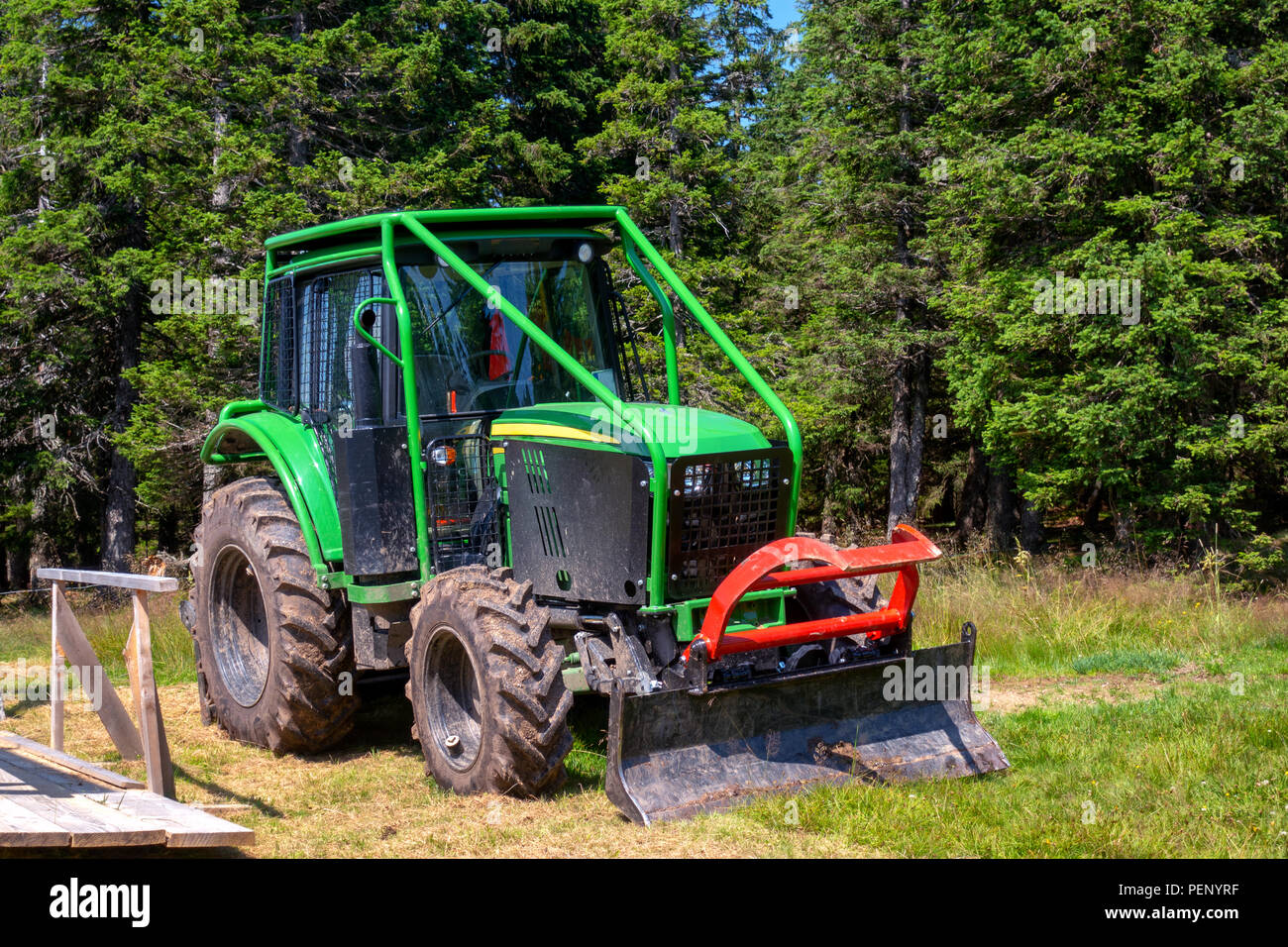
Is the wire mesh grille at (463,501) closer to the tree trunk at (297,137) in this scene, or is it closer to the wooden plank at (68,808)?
the wooden plank at (68,808)

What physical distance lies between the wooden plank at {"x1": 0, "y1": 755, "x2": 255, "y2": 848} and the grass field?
52cm

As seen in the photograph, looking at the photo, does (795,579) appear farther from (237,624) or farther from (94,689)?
(237,624)

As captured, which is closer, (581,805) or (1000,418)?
(581,805)

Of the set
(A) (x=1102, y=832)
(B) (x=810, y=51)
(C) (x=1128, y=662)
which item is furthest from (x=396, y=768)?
(B) (x=810, y=51)

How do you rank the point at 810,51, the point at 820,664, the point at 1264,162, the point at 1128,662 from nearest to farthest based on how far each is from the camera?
the point at 820,664
the point at 1128,662
the point at 1264,162
the point at 810,51

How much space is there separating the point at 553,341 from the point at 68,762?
3.33 meters

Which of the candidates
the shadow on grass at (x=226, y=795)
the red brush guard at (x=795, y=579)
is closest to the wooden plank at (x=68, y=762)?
the shadow on grass at (x=226, y=795)

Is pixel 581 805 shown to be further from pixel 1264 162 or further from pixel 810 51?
pixel 810 51

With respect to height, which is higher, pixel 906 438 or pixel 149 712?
pixel 906 438

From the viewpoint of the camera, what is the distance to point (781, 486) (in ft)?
20.2

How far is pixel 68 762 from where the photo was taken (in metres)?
5.82

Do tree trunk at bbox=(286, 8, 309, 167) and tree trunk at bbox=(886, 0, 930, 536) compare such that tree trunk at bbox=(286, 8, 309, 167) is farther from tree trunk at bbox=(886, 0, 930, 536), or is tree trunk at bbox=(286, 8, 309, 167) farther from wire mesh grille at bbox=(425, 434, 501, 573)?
wire mesh grille at bbox=(425, 434, 501, 573)

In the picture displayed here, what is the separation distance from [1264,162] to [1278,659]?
8460 mm

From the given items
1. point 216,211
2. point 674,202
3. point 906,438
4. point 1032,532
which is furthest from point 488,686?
point 1032,532
